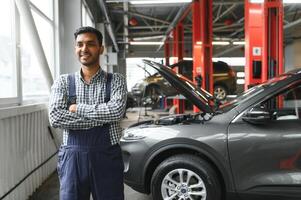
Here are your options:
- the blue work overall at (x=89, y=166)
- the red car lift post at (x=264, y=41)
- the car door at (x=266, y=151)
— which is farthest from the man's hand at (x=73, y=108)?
the red car lift post at (x=264, y=41)

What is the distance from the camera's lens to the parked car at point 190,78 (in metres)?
13.3

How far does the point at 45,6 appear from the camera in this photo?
5.40 metres

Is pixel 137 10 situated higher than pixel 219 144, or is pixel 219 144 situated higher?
pixel 137 10

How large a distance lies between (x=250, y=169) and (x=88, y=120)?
168cm

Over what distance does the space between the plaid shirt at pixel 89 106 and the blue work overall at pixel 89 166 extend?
5cm

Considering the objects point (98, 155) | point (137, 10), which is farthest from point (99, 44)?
point (137, 10)

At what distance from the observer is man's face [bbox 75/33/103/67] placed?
6.28 ft

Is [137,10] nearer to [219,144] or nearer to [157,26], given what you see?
[157,26]

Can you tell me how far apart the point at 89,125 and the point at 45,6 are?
13.6 ft

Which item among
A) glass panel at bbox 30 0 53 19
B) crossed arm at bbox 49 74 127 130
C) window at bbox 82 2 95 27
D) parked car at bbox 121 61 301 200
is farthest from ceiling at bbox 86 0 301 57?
crossed arm at bbox 49 74 127 130

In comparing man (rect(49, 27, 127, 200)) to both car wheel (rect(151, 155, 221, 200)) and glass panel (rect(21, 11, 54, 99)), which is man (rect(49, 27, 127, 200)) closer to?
car wheel (rect(151, 155, 221, 200))

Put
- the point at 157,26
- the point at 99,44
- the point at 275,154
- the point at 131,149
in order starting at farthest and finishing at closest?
the point at 157,26 → the point at 131,149 → the point at 275,154 → the point at 99,44

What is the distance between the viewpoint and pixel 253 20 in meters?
5.99

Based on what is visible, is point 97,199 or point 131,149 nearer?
point 97,199
